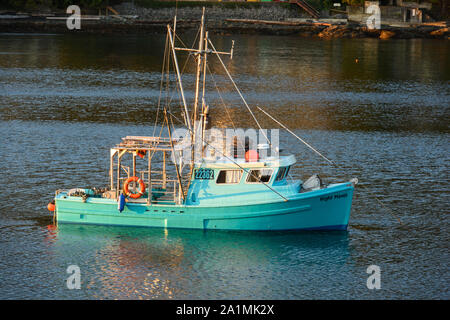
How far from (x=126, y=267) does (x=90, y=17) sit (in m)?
117

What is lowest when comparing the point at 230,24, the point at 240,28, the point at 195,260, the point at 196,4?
the point at 195,260

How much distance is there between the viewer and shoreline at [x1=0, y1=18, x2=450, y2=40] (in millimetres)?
134125

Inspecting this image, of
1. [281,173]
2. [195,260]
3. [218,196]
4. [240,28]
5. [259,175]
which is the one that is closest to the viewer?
[195,260]

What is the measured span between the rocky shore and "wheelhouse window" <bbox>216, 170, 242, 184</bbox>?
107 m

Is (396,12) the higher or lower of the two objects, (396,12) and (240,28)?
the higher

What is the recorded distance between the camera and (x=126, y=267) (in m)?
30.0

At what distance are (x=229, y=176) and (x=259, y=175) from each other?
4.40 ft

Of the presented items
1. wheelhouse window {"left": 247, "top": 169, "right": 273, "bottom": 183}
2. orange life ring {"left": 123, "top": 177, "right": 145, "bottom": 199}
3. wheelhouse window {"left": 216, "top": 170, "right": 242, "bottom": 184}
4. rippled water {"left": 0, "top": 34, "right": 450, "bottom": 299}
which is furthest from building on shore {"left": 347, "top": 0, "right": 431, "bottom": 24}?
orange life ring {"left": 123, "top": 177, "right": 145, "bottom": 199}

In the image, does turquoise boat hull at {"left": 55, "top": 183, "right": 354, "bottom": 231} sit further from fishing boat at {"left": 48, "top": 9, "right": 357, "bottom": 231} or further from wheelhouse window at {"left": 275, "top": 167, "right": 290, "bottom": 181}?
wheelhouse window at {"left": 275, "top": 167, "right": 290, "bottom": 181}

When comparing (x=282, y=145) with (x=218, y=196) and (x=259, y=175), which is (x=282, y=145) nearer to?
(x=259, y=175)

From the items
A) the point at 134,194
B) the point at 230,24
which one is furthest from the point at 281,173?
the point at 230,24

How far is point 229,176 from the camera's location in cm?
3259
